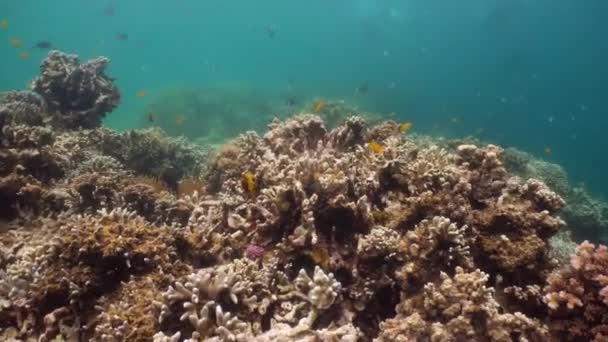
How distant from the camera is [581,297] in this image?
382cm

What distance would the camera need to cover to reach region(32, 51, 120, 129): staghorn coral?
11805 millimetres

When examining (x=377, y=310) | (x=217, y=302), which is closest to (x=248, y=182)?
(x=217, y=302)

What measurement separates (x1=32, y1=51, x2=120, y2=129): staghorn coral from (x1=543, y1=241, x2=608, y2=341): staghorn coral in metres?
11.8

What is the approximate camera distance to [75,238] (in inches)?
163

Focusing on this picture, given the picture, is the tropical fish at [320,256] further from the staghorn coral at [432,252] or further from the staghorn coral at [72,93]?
the staghorn coral at [72,93]

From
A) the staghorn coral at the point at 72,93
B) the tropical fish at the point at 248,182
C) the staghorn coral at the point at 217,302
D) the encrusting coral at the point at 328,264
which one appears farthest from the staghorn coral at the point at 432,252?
the staghorn coral at the point at 72,93

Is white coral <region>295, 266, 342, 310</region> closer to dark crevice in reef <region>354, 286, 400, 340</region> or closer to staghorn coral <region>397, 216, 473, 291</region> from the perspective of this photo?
dark crevice in reef <region>354, 286, 400, 340</region>

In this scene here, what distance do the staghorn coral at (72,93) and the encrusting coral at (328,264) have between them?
6.80 m

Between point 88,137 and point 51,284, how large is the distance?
295 inches

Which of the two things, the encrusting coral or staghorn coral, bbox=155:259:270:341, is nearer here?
staghorn coral, bbox=155:259:270:341

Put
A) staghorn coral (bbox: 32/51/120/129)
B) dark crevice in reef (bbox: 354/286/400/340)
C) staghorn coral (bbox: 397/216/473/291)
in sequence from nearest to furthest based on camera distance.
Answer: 1. staghorn coral (bbox: 397/216/473/291)
2. dark crevice in reef (bbox: 354/286/400/340)
3. staghorn coral (bbox: 32/51/120/129)

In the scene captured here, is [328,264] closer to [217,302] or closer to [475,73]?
[217,302]

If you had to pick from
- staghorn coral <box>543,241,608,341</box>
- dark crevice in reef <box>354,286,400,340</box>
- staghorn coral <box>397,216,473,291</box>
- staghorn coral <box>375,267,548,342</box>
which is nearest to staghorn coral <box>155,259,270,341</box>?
dark crevice in reef <box>354,286,400,340</box>

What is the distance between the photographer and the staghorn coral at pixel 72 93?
11805mm
